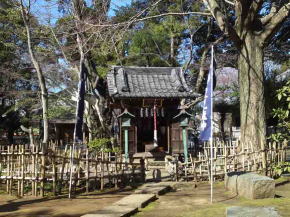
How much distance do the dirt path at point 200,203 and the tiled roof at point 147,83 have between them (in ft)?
16.6

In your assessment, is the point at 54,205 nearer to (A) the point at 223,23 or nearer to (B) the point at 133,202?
(B) the point at 133,202

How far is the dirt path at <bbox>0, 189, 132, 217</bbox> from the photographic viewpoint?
7.67 meters

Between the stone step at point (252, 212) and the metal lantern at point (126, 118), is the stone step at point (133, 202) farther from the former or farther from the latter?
the metal lantern at point (126, 118)

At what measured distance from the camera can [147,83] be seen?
619 inches

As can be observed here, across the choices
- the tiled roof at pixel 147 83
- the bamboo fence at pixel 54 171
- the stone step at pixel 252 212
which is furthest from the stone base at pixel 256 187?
the tiled roof at pixel 147 83

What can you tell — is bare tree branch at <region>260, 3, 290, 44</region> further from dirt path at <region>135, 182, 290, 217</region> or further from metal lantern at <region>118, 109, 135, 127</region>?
metal lantern at <region>118, 109, 135, 127</region>

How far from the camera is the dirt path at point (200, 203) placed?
715cm

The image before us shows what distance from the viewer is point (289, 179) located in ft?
38.1

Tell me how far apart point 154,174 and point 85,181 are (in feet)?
8.61

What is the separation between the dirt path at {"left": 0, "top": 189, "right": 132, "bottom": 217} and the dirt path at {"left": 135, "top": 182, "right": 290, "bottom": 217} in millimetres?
1309

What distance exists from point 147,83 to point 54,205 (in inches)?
323

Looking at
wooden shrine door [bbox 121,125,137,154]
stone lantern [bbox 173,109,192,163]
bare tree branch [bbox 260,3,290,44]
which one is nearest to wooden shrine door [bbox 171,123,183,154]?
stone lantern [bbox 173,109,192,163]

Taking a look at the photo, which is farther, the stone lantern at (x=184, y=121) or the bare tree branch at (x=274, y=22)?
the stone lantern at (x=184, y=121)

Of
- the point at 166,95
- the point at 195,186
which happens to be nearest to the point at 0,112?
the point at 166,95
